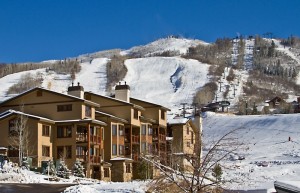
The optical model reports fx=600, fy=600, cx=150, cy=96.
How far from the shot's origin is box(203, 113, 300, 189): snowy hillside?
5853cm

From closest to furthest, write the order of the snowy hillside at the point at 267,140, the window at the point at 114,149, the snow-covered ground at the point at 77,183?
the snow-covered ground at the point at 77,183, the window at the point at 114,149, the snowy hillside at the point at 267,140

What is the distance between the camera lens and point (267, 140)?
3573 inches

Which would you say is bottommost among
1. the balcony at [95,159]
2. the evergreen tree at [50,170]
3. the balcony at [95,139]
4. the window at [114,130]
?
the evergreen tree at [50,170]

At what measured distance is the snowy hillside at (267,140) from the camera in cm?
5853

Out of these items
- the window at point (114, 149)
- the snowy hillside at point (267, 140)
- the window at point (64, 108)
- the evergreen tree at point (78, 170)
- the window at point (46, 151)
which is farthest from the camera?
the snowy hillside at point (267, 140)

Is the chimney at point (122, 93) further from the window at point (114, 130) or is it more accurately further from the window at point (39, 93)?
the window at point (39, 93)

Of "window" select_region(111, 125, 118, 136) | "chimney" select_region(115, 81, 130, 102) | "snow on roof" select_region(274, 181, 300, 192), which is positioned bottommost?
"snow on roof" select_region(274, 181, 300, 192)

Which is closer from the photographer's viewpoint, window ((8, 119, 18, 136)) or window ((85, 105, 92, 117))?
window ((8, 119, 18, 136))

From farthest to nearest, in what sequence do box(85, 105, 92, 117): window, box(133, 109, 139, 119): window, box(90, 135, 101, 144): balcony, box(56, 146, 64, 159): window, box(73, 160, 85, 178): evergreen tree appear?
box(133, 109, 139, 119): window < box(85, 105, 92, 117): window < box(90, 135, 101, 144): balcony < box(56, 146, 64, 159): window < box(73, 160, 85, 178): evergreen tree

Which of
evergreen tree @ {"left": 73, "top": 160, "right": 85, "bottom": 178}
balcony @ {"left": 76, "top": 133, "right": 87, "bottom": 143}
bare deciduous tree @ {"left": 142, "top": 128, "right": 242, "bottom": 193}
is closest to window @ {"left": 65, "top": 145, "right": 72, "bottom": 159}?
balcony @ {"left": 76, "top": 133, "right": 87, "bottom": 143}

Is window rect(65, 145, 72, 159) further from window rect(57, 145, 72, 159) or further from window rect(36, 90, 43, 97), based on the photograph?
window rect(36, 90, 43, 97)

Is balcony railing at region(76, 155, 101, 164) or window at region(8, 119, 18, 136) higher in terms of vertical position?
window at region(8, 119, 18, 136)

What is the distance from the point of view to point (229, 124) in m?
108

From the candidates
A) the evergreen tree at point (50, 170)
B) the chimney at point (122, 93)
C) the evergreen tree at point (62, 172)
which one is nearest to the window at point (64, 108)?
the evergreen tree at point (62, 172)
